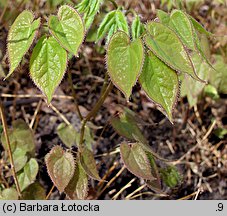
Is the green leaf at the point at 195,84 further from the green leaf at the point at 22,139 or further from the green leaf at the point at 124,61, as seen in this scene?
the green leaf at the point at 124,61

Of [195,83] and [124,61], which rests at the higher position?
[124,61]

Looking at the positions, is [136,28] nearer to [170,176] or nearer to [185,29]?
[185,29]

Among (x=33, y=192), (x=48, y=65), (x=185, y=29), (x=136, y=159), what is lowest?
(x=33, y=192)

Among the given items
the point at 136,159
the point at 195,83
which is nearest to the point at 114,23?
the point at 136,159

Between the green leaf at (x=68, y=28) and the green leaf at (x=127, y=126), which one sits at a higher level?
the green leaf at (x=68, y=28)

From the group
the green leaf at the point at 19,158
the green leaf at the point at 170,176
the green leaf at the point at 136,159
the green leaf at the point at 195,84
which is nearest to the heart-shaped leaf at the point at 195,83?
the green leaf at the point at 195,84
